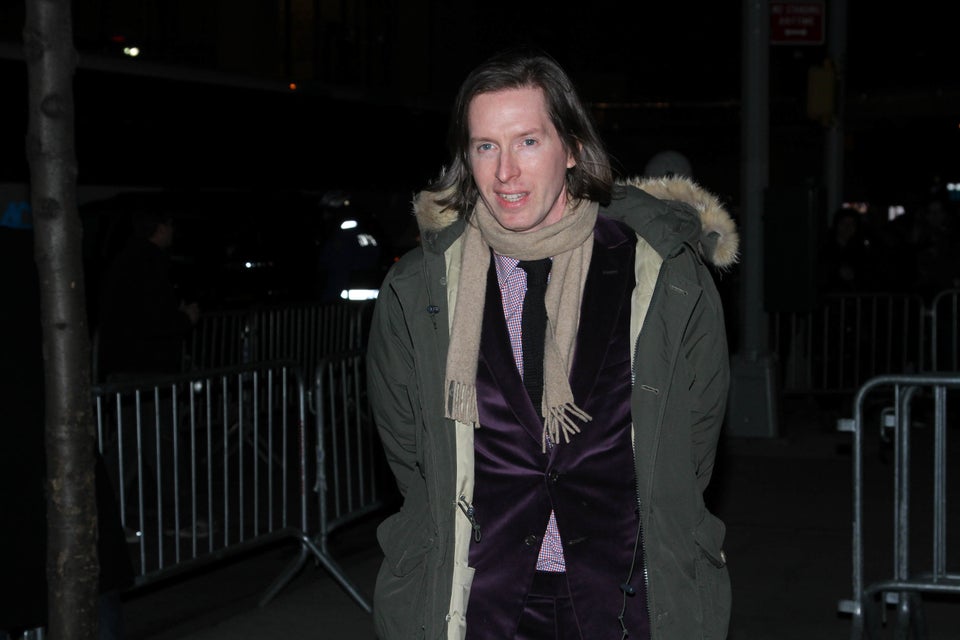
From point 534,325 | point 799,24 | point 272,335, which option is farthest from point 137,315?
point 799,24

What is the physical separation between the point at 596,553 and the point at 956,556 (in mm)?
4910

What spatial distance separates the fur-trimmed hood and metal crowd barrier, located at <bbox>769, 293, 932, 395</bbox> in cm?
857

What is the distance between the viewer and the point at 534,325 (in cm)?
312

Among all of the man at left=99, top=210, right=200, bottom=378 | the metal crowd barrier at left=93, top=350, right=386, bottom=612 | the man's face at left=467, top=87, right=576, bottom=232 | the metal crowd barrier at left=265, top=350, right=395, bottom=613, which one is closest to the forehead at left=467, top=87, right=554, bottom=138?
the man's face at left=467, top=87, right=576, bottom=232

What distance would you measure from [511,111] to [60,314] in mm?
1592

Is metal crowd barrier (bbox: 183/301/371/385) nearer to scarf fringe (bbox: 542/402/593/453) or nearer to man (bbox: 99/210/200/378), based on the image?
man (bbox: 99/210/200/378)

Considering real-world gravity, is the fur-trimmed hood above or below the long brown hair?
below

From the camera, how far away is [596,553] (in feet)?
9.89

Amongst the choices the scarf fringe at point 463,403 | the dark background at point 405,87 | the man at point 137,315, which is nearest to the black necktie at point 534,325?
the scarf fringe at point 463,403

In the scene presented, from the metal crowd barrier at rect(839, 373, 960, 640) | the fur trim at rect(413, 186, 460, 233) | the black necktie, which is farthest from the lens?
the metal crowd barrier at rect(839, 373, 960, 640)

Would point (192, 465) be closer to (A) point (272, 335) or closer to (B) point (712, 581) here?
(A) point (272, 335)

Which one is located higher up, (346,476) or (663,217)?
(663,217)

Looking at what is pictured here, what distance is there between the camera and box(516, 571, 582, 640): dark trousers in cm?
303

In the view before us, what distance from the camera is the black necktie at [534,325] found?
10.1 feet
